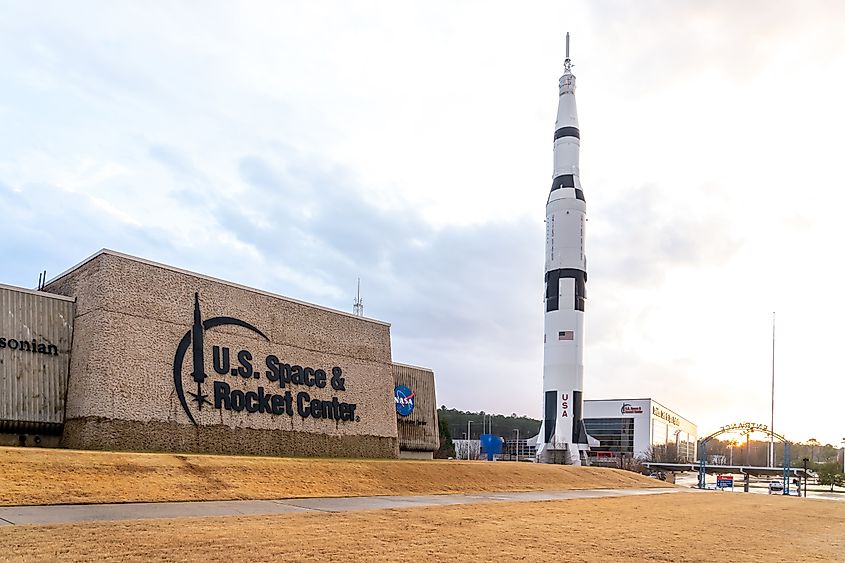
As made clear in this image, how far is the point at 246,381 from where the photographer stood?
29.5 metres

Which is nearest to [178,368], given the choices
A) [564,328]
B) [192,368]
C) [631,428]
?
[192,368]

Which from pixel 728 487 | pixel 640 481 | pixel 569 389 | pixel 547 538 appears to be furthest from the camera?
pixel 569 389

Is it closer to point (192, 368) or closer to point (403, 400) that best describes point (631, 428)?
point (403, 400)

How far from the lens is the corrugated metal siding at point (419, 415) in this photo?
131 ft

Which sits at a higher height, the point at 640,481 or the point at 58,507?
the point at 58,507

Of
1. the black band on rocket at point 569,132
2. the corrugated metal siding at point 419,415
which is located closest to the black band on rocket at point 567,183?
the black band on rocket at point 569,132

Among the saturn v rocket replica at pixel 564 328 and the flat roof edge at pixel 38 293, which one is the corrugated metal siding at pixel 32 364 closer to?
A: the flat roof edge at pixel 38 293

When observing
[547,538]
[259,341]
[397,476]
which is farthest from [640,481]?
[547,538]

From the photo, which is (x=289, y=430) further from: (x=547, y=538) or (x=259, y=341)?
(x=547, y=538)

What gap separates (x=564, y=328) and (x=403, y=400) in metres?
21.4

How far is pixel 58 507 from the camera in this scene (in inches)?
568

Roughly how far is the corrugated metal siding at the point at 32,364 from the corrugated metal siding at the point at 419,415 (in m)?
18.5

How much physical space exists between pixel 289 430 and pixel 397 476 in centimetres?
710

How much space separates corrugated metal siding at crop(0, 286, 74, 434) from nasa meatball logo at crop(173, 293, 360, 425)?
400 cm
